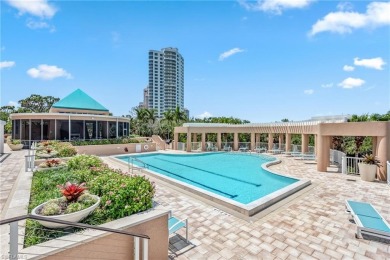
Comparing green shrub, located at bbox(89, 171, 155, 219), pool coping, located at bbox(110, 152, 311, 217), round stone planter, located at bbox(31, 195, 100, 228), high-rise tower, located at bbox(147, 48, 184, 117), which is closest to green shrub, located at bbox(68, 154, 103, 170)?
pool coping, located at bbox(110, 152, 311, 217)

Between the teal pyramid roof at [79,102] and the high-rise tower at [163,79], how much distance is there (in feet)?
246

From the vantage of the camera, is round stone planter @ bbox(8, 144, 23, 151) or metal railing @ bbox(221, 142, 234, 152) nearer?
round stone planter @ bbox(8, 144, 23, 151)

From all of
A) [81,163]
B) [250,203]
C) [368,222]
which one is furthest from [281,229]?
[81,163]

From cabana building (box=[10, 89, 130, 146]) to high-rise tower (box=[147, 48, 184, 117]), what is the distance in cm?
7696

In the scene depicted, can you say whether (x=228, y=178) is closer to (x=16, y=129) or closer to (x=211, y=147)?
(x=211, y=147)

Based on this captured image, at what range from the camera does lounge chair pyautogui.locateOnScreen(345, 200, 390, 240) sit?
4758mm

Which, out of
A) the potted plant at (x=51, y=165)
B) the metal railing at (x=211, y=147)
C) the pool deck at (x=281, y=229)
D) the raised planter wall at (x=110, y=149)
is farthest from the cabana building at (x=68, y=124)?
the pool deck at (x=281, y=229)

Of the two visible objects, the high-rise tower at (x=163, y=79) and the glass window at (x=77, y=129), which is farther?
the high-rise tower at (x=163, y=79)

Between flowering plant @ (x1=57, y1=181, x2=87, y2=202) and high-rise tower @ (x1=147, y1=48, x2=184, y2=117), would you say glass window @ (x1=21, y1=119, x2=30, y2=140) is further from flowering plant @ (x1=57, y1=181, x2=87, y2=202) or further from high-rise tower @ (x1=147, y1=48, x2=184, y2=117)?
high-rise tower @ (x1=147, y1=48, x2=184, y2=117)

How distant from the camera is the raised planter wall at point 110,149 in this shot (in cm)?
1861

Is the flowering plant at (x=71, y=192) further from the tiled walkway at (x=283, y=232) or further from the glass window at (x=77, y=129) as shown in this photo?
the glass window at (x=77, y=129)

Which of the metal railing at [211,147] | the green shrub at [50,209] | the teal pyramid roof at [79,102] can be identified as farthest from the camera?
the teal pyramid roof at [79,102]

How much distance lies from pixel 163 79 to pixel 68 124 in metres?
87.8

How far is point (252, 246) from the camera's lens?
15.1ft
